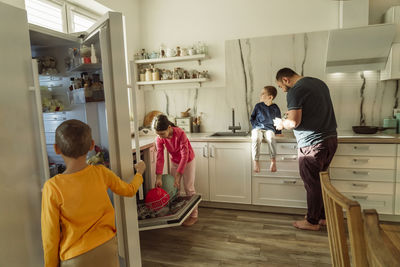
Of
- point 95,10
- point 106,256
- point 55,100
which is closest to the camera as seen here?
point 106,256

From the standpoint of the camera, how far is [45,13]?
2633 mm

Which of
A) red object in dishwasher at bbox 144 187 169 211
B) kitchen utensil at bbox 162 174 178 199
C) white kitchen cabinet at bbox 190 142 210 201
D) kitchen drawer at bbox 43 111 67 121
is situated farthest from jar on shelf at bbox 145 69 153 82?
red object in dishwasher at bbox 144 187 169 211

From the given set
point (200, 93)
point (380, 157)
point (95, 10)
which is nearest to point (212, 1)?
point (200, 93)

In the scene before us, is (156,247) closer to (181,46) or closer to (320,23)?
(181,46)

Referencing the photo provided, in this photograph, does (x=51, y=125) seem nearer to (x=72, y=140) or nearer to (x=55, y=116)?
(x=55, y=116)

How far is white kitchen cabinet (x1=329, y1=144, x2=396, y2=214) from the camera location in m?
2.69

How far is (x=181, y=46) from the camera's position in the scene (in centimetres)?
379

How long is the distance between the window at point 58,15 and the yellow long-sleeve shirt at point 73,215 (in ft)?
6.67

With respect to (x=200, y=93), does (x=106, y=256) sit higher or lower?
lower

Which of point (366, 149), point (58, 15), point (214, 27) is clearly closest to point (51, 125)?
point (58, 15)

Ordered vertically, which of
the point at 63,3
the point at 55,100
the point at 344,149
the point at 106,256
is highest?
the point at 63,3

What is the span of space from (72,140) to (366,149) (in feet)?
8.94

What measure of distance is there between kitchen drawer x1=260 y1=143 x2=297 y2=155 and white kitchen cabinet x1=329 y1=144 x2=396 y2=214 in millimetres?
411

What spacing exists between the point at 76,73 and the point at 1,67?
0.79m
